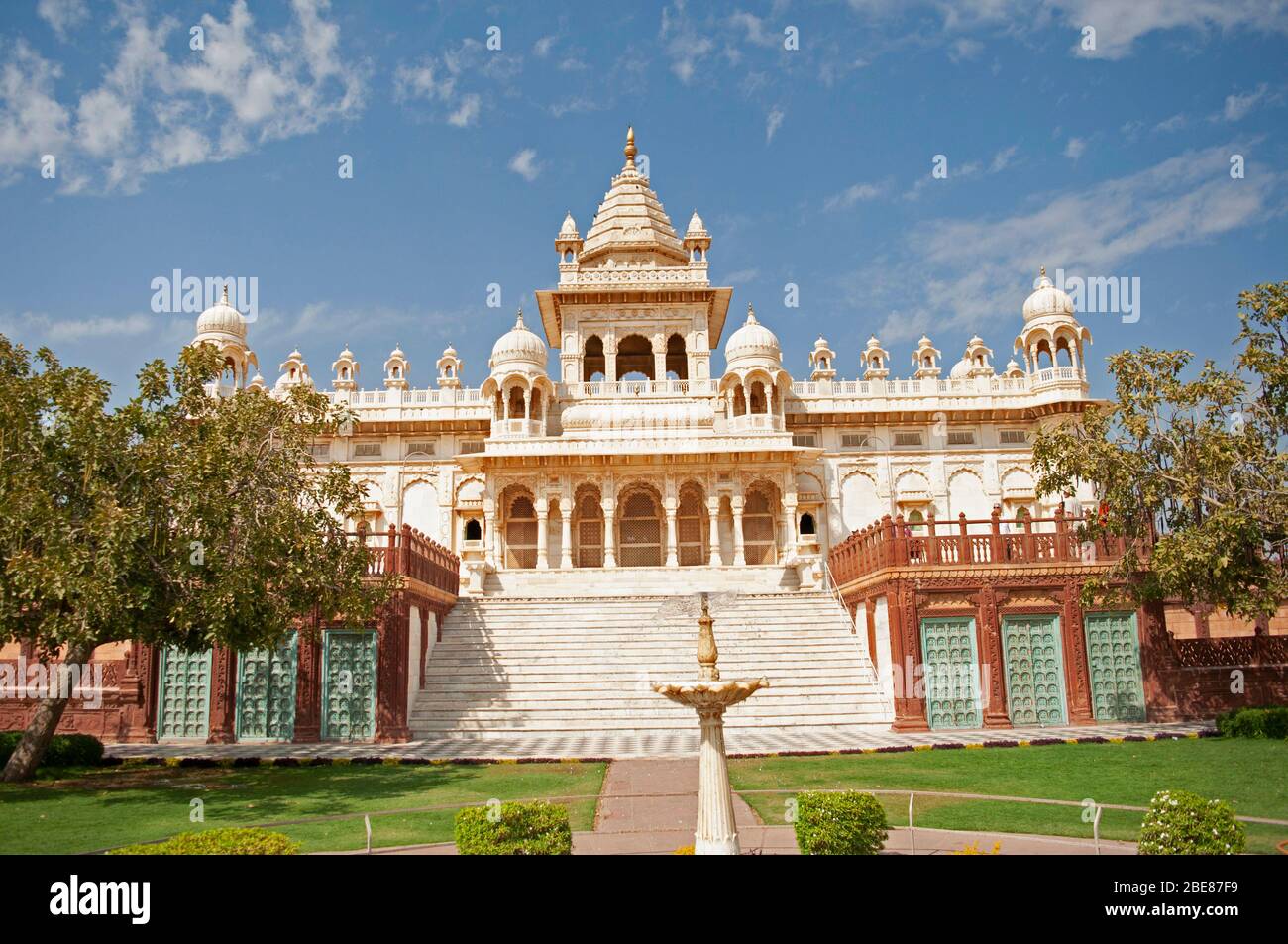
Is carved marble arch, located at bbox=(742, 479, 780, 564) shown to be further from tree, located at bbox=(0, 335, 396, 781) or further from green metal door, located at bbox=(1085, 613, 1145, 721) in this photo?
tree, located at bbox=(0, 335, 396, 781)

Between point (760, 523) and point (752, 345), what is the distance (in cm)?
634

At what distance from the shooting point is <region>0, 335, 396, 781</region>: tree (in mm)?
12789

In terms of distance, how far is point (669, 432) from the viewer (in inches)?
1358

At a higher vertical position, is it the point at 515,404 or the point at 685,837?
the point at 515,404

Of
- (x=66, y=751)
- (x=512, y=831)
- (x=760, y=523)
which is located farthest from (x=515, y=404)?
(x=512, y=831)

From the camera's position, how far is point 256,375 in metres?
36.7

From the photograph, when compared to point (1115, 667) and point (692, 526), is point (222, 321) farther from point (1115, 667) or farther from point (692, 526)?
point (1115, 667)

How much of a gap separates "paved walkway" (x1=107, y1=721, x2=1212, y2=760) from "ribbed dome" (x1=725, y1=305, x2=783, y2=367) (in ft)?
59.8

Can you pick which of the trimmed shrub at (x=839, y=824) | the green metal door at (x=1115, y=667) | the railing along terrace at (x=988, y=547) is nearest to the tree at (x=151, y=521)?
the trimmed shrub at (x=839, y=824)

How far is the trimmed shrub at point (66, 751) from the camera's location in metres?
15.3

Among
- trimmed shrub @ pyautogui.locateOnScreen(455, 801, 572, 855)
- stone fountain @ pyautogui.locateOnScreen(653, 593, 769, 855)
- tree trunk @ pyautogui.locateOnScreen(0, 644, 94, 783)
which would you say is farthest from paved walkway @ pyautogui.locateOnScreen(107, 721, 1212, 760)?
trimmed shrub @ pyautogui.locateOnScreen(455, 801, 572, 855)
